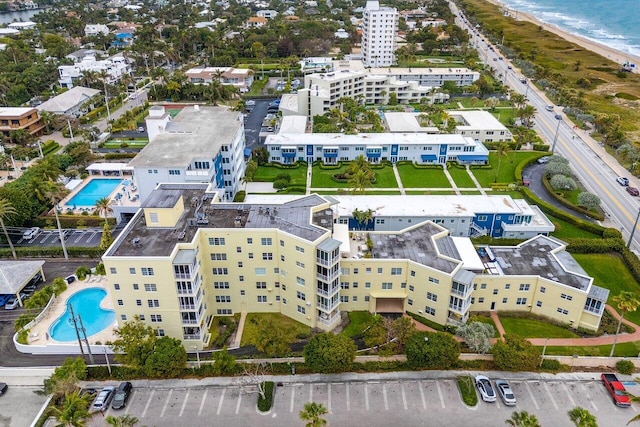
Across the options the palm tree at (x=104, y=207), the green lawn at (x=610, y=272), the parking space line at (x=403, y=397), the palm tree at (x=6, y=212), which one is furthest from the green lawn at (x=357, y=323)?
the palm tree at (x=6, y=212)

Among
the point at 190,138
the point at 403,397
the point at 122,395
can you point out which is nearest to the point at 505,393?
the point at 403,397

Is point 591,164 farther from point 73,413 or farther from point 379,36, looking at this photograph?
point 379,36

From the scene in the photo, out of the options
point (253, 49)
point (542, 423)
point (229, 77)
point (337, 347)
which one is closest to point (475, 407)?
point (542, 423)

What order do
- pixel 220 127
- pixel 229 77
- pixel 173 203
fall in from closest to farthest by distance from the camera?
pixel 173 203 → pixel 220 127 → pixel 229 77

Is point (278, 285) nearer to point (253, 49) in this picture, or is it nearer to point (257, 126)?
point (257, 126)

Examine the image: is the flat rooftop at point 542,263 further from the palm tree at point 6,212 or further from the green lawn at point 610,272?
the palm tree at point 6,212

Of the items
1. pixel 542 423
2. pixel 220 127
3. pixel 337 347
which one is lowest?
pixel 542 423
